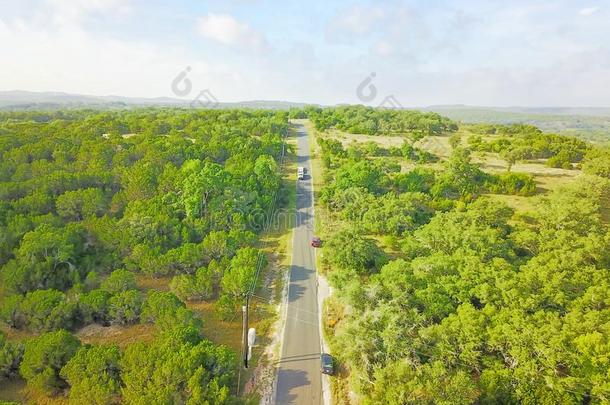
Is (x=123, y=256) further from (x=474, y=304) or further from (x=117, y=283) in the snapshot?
(x=474, y=304)

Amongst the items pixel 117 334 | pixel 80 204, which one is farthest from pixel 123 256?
pixel 80 204

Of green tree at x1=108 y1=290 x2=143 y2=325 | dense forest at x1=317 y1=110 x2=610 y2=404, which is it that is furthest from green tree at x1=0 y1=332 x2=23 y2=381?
dense forest at x1=317 y1=110 x2=610 y2=404

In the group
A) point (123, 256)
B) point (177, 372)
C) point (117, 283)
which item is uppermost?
point (123, 256)

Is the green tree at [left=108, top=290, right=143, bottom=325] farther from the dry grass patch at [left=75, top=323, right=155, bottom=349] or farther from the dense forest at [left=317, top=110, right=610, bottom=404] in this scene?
the dense forest at [left=317, top=110, right=610, bottom=404]

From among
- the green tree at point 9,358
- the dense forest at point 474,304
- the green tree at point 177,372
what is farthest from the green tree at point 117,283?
the dense forest at point 474,304

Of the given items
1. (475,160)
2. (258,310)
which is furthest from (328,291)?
(475,160)
